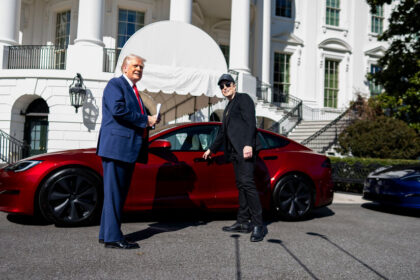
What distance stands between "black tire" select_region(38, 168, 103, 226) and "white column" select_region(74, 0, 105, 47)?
11.2 meters

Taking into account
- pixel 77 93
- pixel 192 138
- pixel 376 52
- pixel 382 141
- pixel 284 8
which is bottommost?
pixel 192 138

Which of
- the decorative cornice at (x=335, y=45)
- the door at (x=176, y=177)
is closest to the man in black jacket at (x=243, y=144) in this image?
the door at (x=176, y=177)

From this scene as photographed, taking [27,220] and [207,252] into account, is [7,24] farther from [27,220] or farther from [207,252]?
[207,252]

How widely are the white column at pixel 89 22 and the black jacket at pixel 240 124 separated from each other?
461 inches

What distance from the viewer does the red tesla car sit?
4.96m

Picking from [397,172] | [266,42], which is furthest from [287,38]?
[397,172]

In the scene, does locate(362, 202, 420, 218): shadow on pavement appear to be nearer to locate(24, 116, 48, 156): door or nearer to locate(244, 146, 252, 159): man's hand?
locate(244, 146, 252, 159): man's hand

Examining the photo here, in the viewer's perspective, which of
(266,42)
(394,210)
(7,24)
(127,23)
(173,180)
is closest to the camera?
(173,180)

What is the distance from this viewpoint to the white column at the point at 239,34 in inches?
710

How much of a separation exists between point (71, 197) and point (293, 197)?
3.23m

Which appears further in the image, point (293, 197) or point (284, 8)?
point (284, 8)

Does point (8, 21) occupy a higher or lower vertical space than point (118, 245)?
higher

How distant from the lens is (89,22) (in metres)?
15.1

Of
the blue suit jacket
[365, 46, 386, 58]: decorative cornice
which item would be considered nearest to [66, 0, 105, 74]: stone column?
the blue suit jacket
